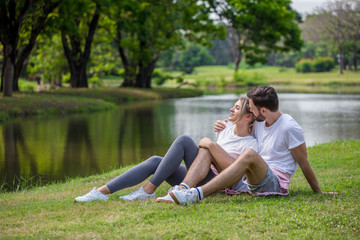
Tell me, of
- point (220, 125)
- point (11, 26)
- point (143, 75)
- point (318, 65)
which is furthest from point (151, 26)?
point (318, 65)

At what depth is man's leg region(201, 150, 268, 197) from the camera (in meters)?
4.07

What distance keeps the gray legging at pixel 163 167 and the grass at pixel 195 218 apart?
0.18 m

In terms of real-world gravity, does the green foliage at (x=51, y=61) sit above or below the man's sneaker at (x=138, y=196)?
above

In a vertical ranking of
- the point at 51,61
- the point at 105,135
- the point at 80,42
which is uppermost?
the point at 80,42

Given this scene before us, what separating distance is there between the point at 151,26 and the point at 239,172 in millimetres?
22312

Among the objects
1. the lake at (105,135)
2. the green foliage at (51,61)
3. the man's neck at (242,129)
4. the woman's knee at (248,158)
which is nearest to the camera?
the woman's knee at (248,158)

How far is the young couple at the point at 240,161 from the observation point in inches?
163

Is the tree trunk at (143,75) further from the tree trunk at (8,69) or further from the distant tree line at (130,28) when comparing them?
the tree trunk at (8,69)

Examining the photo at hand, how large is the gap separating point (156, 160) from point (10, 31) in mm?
13949

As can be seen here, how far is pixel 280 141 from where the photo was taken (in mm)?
4285

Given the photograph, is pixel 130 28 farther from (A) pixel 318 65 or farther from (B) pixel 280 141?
(A) pixel 318 65

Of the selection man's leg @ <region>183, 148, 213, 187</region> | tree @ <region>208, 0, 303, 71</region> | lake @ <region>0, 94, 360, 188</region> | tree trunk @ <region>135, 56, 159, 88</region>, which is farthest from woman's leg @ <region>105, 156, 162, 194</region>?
tree trunk @ <region>135, 56, 159, 88</region>

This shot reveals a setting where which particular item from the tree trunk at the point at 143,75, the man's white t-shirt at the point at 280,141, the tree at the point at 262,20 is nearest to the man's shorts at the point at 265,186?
the man's white t-shirt at the point at 280,141

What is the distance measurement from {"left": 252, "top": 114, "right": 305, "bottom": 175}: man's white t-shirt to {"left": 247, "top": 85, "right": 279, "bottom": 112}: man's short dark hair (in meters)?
0.17
